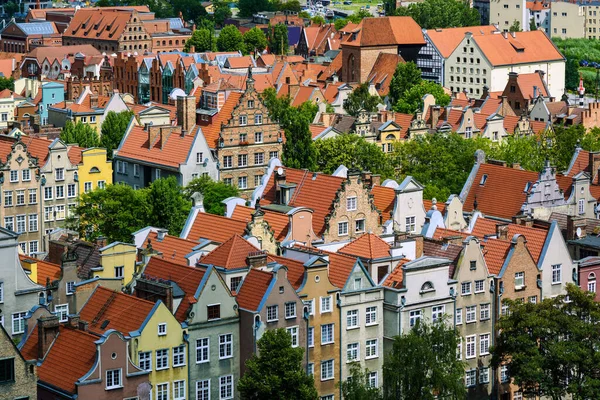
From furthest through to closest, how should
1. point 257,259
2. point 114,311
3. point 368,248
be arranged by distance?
point 368,248 → point 257,259 → point 114,311

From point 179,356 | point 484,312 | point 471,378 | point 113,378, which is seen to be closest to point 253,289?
point 179,356

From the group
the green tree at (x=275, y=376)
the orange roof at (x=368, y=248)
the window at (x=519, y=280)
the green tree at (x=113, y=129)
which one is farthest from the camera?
the green tree at (x=113, y=129)

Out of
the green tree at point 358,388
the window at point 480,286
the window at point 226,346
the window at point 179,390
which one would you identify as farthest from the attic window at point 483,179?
the window at point 179,390

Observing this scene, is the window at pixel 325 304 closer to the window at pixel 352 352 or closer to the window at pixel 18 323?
the window at pixel 352 352

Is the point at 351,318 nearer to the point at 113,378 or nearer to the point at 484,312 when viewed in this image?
the point at 484,312

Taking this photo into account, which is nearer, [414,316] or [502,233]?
[414,316]

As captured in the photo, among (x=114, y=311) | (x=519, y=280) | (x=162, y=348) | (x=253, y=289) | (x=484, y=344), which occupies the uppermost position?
(x=253, y=289)
